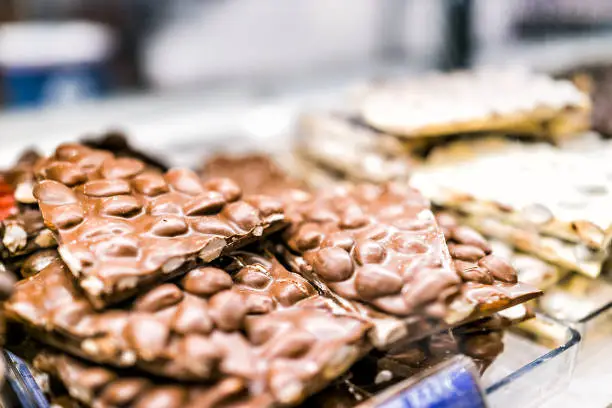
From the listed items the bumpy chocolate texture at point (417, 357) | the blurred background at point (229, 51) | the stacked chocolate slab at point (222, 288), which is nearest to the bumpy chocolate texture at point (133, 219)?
the stacked chocolate slab at point (222, 288)

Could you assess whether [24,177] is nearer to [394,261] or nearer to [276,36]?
[394,261]

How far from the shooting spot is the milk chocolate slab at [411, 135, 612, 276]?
1500 millimetres

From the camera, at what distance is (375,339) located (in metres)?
1.02

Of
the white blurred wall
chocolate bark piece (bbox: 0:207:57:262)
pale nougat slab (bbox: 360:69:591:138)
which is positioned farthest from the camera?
the white blurred wall

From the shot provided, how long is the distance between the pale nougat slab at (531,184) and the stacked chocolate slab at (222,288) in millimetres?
308

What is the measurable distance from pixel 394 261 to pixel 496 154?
968 mm

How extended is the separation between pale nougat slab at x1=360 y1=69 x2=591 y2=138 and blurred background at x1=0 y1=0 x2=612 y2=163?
516 mm

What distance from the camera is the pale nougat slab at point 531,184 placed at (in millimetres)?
1497

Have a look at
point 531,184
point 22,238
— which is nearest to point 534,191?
point 531,184

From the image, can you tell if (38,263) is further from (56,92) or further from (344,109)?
(56,92)

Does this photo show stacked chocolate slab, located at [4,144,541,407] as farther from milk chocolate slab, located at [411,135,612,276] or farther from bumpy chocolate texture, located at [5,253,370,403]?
milk chocolate slab, located at [411,135,612,276]

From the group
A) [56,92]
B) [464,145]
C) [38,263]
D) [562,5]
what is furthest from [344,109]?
[562,5]

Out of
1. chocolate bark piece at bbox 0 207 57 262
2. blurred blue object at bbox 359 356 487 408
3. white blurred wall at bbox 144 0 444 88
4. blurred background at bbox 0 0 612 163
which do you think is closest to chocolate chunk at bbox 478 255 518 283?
blurred blue object at bbox 359 356 487 408

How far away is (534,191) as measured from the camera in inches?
64.1
